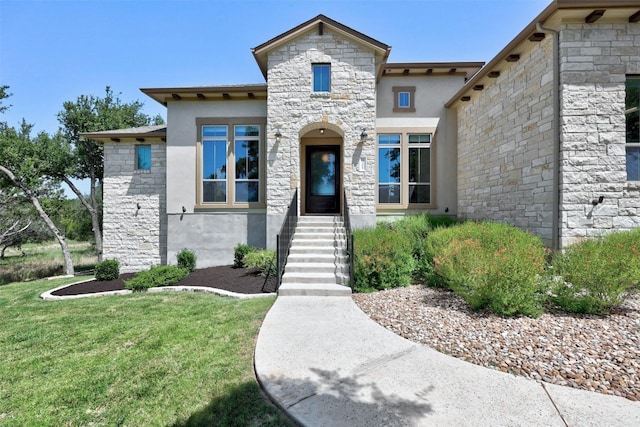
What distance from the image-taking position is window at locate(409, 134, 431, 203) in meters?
10.0

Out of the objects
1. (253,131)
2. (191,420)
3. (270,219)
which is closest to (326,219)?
(270,219)

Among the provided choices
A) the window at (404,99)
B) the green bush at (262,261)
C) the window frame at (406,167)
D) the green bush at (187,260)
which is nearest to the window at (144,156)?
the green bush at (187,260)

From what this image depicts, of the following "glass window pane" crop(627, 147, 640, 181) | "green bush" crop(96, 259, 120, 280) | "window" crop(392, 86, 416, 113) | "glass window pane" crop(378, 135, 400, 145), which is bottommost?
"green bush" crop(96, 259, 120, 280)

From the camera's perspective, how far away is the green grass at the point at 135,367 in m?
2.36

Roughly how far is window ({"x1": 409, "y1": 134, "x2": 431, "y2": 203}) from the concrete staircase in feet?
10.4

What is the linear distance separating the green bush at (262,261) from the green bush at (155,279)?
1833 millimetres

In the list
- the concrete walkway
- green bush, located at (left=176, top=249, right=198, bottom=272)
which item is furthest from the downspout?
green bush, located at (left=176, top=249, right=198, bottom=272)

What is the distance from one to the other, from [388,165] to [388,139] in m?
0.92

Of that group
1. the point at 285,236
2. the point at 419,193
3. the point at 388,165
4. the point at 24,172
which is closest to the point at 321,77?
the point at 388,165

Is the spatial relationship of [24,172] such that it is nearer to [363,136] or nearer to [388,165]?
[363,136]

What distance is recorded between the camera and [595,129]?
590cm

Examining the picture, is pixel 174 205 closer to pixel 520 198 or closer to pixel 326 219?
pixel 326 219

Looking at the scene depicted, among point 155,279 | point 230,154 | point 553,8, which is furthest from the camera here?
point 230,154

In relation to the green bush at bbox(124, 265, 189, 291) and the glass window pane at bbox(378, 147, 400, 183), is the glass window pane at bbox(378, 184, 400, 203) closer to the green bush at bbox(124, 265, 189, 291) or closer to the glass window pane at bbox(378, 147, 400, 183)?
the glass window pane at bbox(378, 147, 400, 183)
